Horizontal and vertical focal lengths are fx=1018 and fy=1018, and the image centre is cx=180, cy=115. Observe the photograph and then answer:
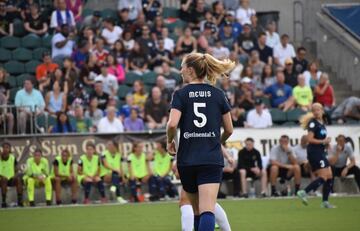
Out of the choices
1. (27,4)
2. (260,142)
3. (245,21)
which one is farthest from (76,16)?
(260,142)

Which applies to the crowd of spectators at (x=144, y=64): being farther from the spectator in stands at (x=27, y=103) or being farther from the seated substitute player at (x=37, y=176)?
the seated substitute player at (x=37, y=176)

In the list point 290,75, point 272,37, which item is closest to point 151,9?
point 272,37

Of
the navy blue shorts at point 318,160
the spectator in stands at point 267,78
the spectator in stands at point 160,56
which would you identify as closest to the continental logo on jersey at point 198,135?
the navy blue shorts at point 318,160

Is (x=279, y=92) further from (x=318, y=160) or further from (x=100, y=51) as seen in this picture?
(x=318, y=160)

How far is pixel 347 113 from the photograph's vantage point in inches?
999

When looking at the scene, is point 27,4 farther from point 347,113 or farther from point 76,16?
point 347,113

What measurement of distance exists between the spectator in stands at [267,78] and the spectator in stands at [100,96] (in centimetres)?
417

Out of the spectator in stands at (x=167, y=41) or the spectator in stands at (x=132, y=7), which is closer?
the spectator in stands at (x=167, y=41)

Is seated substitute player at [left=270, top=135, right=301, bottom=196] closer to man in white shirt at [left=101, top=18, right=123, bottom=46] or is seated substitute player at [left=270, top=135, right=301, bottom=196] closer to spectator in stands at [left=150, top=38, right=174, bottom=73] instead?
spectator in stands at [left=150, top=38, right=174, bottom=73]

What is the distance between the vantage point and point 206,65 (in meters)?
10.3

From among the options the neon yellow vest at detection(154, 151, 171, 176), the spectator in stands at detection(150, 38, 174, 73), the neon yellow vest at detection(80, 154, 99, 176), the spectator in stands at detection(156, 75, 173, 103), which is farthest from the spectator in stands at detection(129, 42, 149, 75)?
the neon yellow vest at detection(80, 154, 99, 176)

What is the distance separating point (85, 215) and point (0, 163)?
4474mm

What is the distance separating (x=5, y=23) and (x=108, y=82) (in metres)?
3.66

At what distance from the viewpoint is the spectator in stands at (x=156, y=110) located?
79.7 feet
